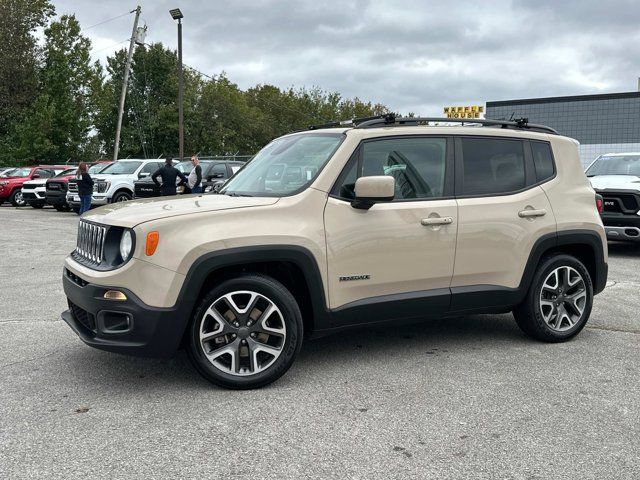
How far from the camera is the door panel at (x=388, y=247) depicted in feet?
14.4

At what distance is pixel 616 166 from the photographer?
40.8 feet

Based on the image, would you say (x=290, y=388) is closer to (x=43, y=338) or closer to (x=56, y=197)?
(x=43, y=338)

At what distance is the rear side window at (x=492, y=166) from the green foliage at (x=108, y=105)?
128ft

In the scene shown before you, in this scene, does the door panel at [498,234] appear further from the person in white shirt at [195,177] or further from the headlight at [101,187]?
the headlight at [101,187]

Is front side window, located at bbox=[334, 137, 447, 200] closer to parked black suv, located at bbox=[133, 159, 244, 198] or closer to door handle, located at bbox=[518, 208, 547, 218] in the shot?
door handle, located at bbox=[518, 208, 547, 218]

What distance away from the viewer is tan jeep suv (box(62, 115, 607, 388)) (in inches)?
157

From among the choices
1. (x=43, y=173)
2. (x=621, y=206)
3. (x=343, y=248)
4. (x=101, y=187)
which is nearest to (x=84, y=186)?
(x=101, y=187)

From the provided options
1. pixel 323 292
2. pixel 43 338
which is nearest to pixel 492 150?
pixel 323 292

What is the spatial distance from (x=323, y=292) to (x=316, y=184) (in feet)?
2.49

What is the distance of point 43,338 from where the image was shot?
215 inches

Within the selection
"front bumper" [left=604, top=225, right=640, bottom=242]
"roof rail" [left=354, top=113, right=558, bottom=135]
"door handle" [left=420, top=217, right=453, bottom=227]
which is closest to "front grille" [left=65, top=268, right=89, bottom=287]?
"roof rail" [left=354, top=113, right=558, bottom=135]

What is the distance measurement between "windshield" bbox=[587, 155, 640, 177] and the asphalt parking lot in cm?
736

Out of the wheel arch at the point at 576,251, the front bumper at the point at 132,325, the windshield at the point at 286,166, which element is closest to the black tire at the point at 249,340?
the front bumper at the point at 132,325

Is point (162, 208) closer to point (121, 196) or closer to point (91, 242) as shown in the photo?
point (91, 242)
